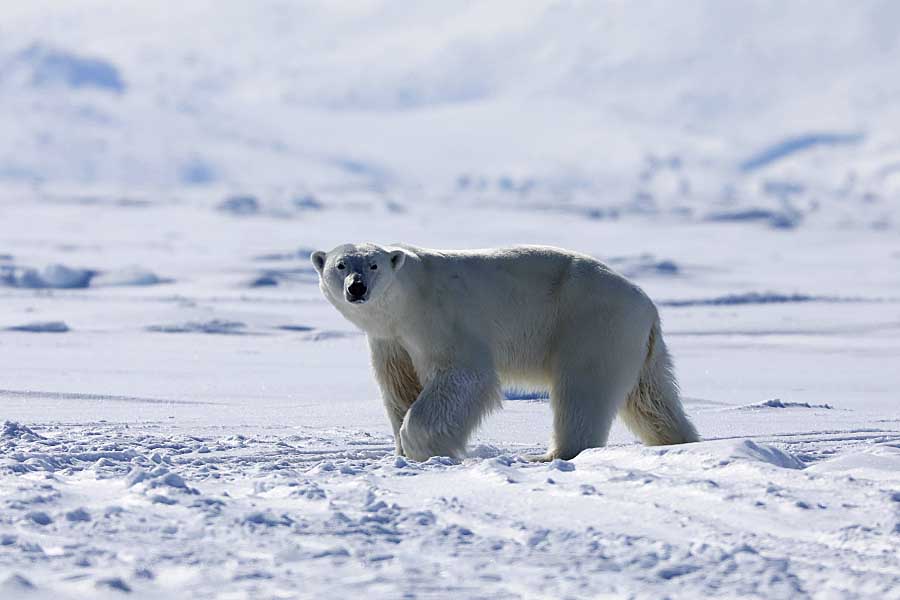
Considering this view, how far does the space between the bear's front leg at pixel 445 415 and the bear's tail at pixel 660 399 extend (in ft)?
2.61

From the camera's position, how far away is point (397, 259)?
4.84 meters

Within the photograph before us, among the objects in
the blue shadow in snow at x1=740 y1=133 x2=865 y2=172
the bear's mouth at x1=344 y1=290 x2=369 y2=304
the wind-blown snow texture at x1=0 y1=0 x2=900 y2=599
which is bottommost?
→ the wind-blown snow texture at x1=0 y1=0 x2=900 y2=599

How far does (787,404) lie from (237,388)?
3112 millimetres

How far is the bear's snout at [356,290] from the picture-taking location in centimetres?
464

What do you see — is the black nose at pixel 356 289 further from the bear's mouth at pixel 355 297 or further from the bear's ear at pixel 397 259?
the bear's ear at pixel 397 259

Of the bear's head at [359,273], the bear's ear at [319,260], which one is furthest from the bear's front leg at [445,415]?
the bear's ear at [319,260]

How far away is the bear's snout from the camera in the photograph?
4.64m

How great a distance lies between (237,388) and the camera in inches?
295

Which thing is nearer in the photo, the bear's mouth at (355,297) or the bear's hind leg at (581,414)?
the bear's mouth at (355,297)

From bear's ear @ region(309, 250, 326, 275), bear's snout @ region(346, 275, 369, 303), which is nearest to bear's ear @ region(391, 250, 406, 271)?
bear's snout @ region(346, 275, 369, 303)

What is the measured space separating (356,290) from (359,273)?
9 cm

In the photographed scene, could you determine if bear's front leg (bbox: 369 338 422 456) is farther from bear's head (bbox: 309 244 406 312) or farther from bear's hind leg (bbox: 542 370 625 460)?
bear's hind leg (bbox: 542 370 625 460)

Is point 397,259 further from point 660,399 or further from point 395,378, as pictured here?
point 660,399

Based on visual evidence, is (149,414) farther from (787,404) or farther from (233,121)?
(233,121)
